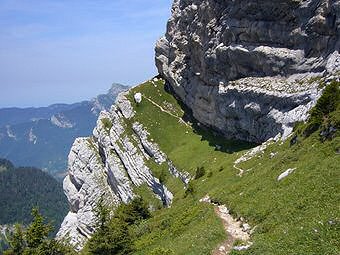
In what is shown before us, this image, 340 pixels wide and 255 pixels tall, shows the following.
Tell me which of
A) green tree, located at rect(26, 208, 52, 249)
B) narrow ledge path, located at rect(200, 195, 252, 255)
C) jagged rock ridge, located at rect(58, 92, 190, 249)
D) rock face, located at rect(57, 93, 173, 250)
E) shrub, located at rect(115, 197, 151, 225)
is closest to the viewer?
narrow ledge path, located at rect(200, 195, 252, 255)

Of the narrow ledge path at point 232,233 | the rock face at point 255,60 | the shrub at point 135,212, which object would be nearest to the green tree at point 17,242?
the shrub at point 135,212

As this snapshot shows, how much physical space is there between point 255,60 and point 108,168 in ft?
174

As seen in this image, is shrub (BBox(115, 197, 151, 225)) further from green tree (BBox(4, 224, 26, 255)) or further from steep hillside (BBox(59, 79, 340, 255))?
green tree (BBox(4, 224, 26, 255))

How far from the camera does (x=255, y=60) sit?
275ft

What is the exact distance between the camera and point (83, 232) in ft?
378

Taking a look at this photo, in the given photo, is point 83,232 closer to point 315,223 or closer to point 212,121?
point 212,121

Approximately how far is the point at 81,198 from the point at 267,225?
9861cm

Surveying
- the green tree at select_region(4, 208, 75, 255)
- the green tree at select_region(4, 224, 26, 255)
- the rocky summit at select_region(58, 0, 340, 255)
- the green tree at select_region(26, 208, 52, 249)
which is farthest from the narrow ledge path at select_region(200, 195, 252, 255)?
the green tree at select_region(4, 224, 26, 255)

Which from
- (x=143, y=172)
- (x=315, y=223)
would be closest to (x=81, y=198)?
(x=143, y=172)

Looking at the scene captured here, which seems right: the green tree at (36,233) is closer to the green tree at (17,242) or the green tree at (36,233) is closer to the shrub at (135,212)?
the green tree at (17,242)

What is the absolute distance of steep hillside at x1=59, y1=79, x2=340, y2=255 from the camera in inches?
1175

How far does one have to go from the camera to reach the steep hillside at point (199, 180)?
2984 cm

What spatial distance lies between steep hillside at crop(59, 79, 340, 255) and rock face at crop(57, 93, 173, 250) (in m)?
0.30

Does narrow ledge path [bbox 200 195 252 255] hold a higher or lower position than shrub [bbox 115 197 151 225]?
lower
